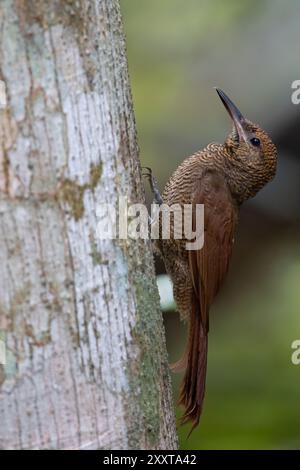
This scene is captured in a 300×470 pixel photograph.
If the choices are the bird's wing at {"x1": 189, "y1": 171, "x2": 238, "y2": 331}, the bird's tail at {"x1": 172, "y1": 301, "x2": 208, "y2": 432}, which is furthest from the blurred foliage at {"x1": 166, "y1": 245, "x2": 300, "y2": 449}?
the bird's wing at {"x1": 189, "y1": 171, "x2": 238, "y2": 331}

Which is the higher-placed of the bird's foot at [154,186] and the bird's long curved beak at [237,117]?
the bird's long curved beak at [237,117]

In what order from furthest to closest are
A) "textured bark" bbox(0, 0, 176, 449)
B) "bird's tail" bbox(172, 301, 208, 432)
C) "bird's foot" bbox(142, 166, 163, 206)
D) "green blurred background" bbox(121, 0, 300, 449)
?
"green blurred background" bbox(121, 0, 300, 449) → "bird's foot" bbox(142, 166, 163, 206) → "bird's tail" bbox(172, 301, 208, 432) → "textured bark" bbox(0, 0, 176, 449)

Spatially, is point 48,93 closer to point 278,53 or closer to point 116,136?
point 116,136

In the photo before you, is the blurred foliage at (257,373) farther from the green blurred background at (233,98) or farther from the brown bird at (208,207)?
the brown bird at (208,207)

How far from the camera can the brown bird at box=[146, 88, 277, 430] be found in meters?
3.61

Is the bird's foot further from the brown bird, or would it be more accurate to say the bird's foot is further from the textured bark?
the textured bark

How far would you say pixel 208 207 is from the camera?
3764mm

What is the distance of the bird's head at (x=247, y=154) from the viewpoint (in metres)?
3.87

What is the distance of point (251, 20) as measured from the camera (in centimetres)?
503

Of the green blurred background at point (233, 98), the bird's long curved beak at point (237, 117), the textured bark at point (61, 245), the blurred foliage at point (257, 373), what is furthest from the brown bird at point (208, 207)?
the textured bark at point (61, 245)

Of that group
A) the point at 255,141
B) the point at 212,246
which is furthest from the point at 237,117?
the point at 212,246

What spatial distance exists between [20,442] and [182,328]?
10.9 feet

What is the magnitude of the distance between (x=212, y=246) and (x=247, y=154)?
480 mm
